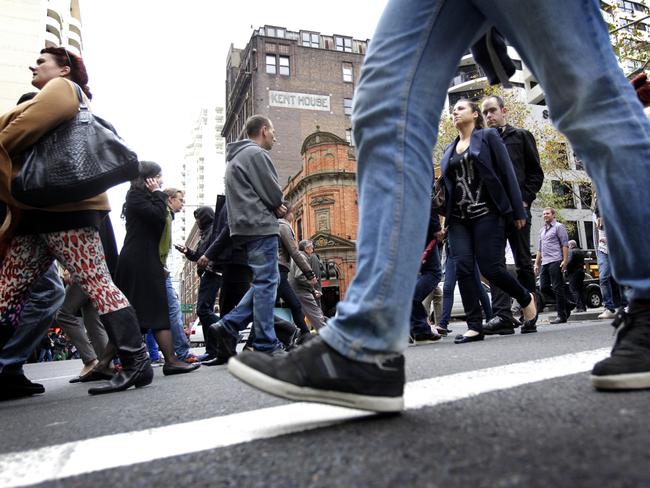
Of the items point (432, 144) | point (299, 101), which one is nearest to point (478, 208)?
point (432, 144)

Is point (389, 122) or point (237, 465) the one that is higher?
point (389, 122)

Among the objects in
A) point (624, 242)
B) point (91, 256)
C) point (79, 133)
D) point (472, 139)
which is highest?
point (472, 139)

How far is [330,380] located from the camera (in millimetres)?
1319

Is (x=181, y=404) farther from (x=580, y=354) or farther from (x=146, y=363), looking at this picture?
(x=580, y=354)

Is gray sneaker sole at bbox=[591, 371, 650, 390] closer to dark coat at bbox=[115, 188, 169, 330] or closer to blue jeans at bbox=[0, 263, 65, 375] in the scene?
blue jeans at bbox=[0, 263, 65, 375]

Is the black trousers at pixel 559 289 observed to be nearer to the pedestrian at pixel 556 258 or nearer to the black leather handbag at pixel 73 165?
the pedestrian at pixel 556 258

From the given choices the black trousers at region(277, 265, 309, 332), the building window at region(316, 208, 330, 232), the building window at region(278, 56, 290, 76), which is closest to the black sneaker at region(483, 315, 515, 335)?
the black trousers at region(277, 265, 309, 332)

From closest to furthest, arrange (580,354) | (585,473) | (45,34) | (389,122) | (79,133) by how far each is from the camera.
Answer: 1. (585,473)
2. (389,122)
3. (580,354)
4. (79,133)
5. (45,34)

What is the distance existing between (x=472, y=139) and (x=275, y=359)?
4.07m

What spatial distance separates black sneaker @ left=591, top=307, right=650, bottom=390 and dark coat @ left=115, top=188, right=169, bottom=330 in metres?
3.36

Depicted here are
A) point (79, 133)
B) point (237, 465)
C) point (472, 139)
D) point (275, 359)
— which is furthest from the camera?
point (472, 139)

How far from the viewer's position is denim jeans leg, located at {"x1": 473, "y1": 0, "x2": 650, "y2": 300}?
1475 millimetres

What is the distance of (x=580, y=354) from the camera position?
2.38 metres

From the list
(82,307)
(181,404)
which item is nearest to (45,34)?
(82,307)
